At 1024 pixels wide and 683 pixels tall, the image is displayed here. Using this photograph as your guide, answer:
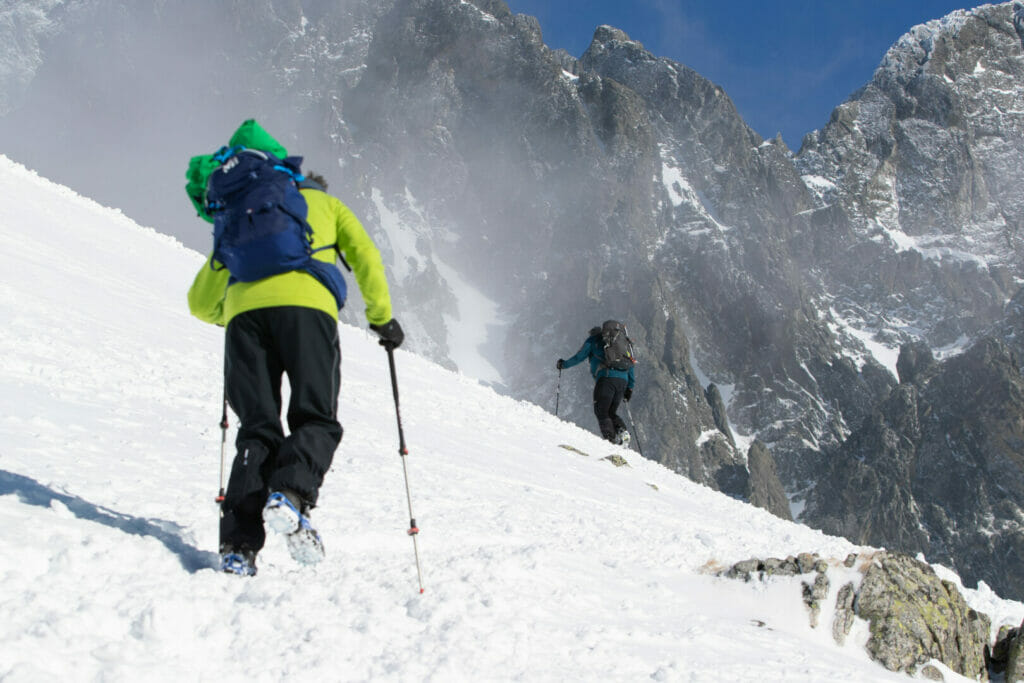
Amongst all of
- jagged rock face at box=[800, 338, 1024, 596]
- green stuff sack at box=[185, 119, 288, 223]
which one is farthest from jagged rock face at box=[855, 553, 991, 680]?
jagged rock face at box=[800, 338, 1024, 596]

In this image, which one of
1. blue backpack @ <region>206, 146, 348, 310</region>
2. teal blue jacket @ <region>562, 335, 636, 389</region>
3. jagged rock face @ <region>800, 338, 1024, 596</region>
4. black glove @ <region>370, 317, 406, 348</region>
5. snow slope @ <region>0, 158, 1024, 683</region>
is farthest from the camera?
jagged rock face @ <region>800, 338, 1024, 596</region>

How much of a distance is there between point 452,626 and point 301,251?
197 centimetres

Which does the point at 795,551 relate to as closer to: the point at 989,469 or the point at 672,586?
the point at 672,586

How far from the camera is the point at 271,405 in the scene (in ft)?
12.3

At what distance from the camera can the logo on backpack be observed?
14.8 meters

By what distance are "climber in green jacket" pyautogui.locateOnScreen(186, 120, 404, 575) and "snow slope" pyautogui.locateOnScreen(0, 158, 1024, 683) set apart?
29cm

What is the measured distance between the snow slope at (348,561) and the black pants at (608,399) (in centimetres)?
390

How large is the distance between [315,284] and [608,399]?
38.5 ft

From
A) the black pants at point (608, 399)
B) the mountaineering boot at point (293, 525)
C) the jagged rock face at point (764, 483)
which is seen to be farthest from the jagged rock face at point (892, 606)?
the jagged rock face at point (764, 483)

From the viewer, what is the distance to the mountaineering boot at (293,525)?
3.35 metres

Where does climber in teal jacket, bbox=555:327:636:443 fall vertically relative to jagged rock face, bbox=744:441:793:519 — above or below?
below

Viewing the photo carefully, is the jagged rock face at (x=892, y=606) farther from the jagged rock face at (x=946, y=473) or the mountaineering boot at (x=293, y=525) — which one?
the jagged rock face at (x=946, y=473)

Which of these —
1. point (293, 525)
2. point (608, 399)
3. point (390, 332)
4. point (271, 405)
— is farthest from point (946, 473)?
point (293, 525)

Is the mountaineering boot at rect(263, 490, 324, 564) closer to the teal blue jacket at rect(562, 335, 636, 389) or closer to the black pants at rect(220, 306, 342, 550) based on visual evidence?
the black pants at rect(220, 306, 342, 550)
